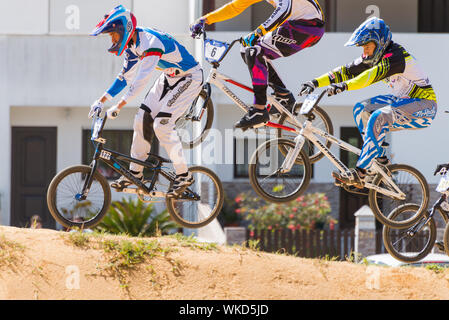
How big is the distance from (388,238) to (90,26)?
1449 cm

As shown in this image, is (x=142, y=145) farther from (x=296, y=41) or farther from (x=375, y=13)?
(x=375, y=13)

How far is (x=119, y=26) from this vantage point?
10211mm

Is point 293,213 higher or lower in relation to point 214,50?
lower

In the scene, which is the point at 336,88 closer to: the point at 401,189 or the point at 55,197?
the point at 401,189

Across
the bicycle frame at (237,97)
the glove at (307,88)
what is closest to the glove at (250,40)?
the bicycle frame at (237,97)

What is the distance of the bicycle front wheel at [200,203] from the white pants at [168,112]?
0.47m

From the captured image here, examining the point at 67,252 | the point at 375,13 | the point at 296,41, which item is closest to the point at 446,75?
the point at 375,13

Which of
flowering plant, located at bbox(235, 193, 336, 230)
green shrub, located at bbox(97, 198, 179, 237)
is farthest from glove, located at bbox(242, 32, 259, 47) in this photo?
flowering plant, located at bbox(235, 193, 336, 230)

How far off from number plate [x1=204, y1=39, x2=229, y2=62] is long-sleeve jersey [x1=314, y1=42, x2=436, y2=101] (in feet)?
4.03

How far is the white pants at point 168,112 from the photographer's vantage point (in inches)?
428

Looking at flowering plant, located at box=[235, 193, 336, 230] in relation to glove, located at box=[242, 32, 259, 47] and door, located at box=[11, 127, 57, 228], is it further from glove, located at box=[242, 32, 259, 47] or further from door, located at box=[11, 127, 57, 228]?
glove, located at box=[242, 32, 259, 47]

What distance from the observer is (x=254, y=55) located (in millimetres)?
10828

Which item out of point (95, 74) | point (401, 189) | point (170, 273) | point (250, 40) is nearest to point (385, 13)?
point (95, 74)

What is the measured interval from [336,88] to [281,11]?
1.17m
